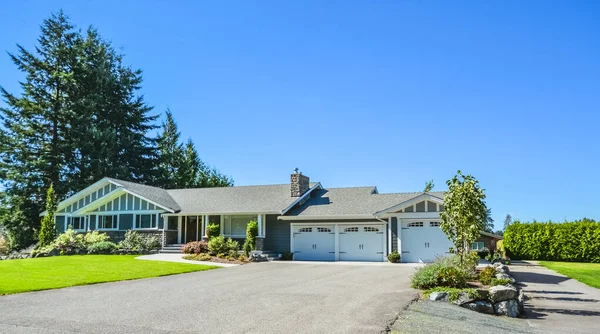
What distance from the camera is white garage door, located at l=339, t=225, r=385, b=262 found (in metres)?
24.2

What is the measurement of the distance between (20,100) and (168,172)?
1460 centimetres

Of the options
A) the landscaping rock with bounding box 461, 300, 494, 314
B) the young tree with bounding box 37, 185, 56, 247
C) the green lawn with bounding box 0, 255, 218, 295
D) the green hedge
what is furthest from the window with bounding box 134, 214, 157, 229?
the landscaping rock with bounding box 461, 300, 494, 314

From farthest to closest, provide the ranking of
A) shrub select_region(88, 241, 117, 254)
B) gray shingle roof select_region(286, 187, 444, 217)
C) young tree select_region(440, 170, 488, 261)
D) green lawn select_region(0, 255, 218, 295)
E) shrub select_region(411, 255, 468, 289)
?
shrub select_region(88, 241, 117, 254) → gray shingle roof select_region(286, 187, 444, 217) → young tree select_region(440, 170, 488, 261) → green lawn select_region(0, 255, 218, 295) → shrub select_region(411, 255, 468, 289)

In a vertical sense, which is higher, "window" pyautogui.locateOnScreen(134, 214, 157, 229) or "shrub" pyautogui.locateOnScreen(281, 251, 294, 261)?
"window" pyautogui.locateOnScreen(134, 214, 157, 229)

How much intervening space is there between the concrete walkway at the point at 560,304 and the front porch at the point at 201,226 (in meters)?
14.7

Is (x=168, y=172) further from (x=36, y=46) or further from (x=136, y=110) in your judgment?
(x=36, y=46)

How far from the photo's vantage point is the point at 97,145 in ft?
134

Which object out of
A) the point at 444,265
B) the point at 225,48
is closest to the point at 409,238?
the point at 444,265

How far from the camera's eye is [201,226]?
29234 millimetres

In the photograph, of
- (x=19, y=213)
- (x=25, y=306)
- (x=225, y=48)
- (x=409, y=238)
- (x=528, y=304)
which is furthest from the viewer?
(x=19, y=213)

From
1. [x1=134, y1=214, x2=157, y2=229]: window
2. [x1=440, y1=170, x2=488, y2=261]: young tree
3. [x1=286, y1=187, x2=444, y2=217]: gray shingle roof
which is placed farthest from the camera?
[x1=134, y1=214, x2=157, y2=229]: window

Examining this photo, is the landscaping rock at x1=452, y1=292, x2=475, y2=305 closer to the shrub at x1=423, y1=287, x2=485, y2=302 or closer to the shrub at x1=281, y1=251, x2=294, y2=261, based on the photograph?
the shrub at x1=423, y1=287, x2=485, y2=302

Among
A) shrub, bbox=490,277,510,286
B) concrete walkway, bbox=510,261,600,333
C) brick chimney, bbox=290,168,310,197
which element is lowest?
concrete walkway, bbox=510,261,600,333

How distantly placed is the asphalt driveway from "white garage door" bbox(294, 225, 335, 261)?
32.9 feet
